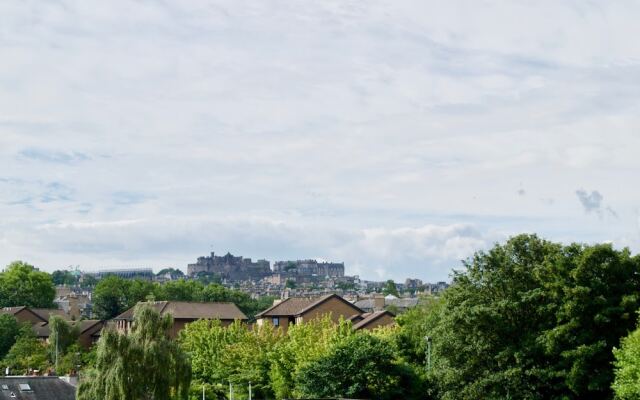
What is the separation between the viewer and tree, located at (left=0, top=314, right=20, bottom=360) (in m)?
140

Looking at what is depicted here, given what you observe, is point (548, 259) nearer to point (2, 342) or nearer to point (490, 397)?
point (490, 397)

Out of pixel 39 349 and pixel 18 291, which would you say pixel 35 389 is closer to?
pixel 39 349

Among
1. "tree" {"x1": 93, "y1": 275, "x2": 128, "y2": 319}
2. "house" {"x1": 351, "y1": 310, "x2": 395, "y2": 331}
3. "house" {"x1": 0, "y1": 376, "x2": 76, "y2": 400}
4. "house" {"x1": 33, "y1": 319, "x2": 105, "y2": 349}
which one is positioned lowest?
"house" {"x1": 0, "y1": 376, "x2": 76, "y2": 400}

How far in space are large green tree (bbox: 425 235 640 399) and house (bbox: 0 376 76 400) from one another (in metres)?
26.1

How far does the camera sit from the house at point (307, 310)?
Answer: 121 m

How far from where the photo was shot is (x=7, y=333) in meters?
140

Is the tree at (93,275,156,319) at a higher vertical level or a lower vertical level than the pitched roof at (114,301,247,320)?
higher

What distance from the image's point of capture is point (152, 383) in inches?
2409

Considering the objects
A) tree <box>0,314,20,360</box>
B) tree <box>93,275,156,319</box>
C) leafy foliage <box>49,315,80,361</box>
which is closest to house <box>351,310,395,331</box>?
leafy foliage <box>49,315,80,361</box>

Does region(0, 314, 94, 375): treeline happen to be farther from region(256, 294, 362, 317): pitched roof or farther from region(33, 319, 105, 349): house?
region(256, 294, 362, 317): pitched roof

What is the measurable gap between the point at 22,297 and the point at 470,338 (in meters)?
149

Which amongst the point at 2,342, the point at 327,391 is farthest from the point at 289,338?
the point at 2,342

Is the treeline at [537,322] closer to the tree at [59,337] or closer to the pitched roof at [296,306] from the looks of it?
the pitched roof at [296,306]

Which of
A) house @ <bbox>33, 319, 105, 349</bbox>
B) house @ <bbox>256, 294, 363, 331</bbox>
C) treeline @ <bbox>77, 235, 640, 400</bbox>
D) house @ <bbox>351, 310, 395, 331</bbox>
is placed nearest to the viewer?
treeline @ <bbox>77, 235, 640, 400</bbox>
